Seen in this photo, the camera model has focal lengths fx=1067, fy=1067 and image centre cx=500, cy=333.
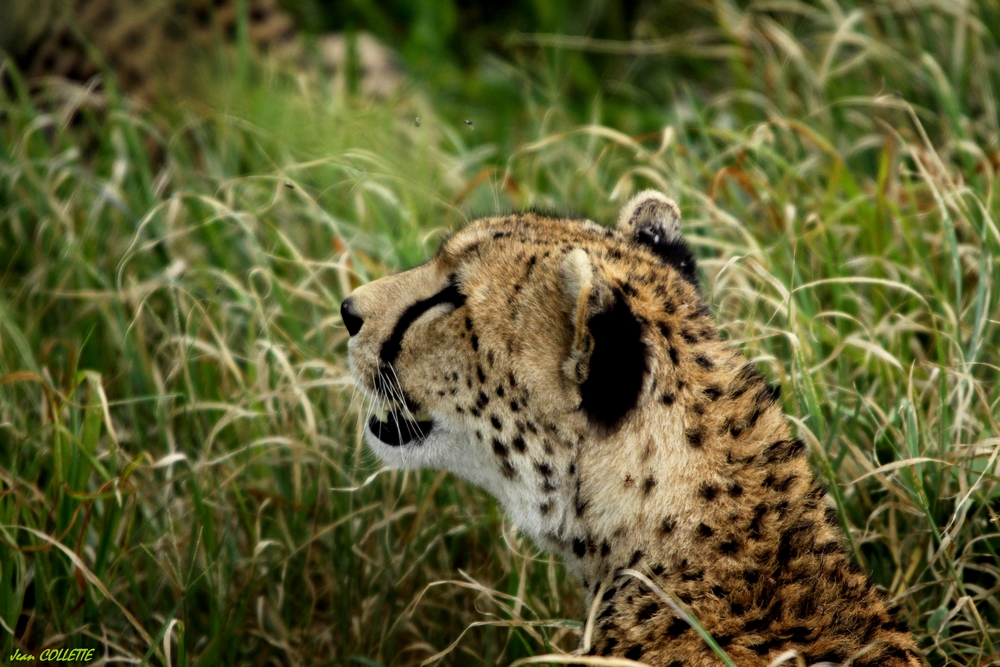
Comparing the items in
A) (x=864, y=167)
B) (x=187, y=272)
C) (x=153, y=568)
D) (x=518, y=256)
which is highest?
(x=518, y=256)

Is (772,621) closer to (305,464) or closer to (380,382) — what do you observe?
(380,382)

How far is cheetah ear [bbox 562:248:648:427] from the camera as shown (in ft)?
6.65

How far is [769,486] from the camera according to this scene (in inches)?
83.1

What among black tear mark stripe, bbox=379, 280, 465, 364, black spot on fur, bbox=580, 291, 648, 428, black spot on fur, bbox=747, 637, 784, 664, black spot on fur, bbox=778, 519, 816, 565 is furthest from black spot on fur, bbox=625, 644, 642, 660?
black tear mark stripe, bbox=379, 280, 465, 364

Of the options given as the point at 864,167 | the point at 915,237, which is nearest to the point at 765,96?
the point at 864,167

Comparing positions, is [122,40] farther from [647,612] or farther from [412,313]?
[647,612]

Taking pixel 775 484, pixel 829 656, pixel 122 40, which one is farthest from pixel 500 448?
pixel 122 40

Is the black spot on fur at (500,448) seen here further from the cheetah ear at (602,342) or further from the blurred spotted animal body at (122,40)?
the blurred spotted animal body at (122,40)

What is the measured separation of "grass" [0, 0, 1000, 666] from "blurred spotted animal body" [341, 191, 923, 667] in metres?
0.33

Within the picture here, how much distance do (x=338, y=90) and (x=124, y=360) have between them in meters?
2.15

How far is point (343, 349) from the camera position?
3914 millimetres

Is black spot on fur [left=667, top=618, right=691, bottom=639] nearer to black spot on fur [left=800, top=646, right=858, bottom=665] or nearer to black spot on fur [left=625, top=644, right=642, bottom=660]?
black spot on fur [left=625, top=644, right=642, bottom=660]

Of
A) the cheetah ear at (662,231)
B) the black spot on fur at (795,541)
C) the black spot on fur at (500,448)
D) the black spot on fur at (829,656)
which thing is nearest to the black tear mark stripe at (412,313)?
the black spot on fur at (500,448)

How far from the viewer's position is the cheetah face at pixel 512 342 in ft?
6.83
